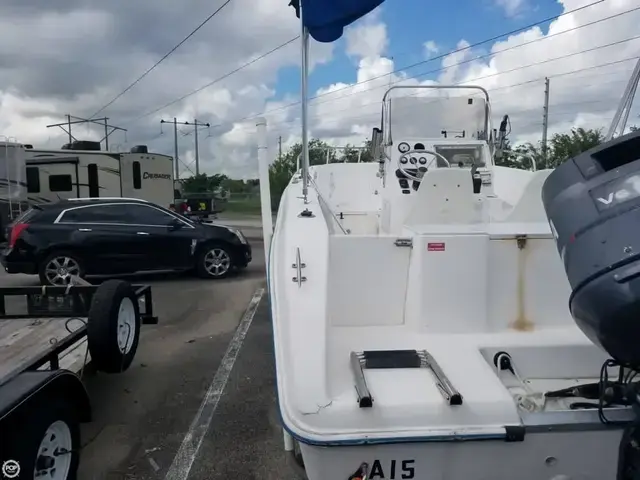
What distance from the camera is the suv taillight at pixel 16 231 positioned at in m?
9.06

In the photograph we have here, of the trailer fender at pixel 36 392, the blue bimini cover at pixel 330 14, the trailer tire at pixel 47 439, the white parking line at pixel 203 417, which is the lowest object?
the white parking line at pixel 203 417

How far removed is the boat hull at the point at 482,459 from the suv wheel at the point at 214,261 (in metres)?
8.06

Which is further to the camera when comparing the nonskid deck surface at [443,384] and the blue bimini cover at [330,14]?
the blue bimini cover at [330,14]

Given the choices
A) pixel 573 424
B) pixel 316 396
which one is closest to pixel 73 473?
pixel 316 396

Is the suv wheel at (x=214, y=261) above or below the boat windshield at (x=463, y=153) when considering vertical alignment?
below

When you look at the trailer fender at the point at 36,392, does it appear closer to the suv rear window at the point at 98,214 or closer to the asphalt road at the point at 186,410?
the asphalt road at the point at 186,410

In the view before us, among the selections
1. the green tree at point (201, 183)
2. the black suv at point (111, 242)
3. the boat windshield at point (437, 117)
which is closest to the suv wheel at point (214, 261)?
the black suv at point (111, 242)

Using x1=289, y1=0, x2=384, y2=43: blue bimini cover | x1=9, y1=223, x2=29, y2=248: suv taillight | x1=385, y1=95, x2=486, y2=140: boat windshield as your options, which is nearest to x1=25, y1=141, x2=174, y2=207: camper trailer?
x1=9, y1=223, x2=29, y2=248: suv taillight

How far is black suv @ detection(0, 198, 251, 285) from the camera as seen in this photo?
9125 mm

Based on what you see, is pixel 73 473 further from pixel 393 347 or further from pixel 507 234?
pixel 507 234

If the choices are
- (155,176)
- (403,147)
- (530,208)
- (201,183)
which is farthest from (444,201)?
(201,183)

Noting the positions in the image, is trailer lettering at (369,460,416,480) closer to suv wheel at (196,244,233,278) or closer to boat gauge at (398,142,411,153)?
boat gauge at (398,142,411,153)

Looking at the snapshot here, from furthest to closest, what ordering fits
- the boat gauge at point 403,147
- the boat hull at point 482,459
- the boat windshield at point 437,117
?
1. the boat windshield at point 437,117
2. the boat gauge at point 403,147
3. the boat hull at point 482,459

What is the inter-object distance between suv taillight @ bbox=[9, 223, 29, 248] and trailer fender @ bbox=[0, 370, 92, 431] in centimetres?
673
